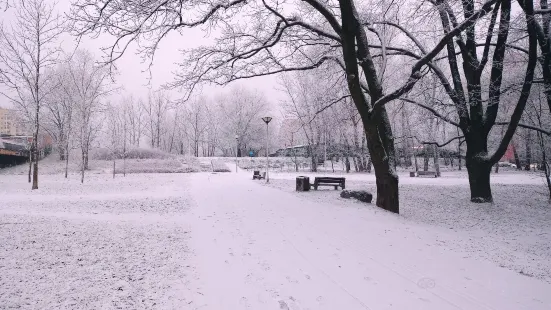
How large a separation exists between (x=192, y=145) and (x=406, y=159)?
45062 mm

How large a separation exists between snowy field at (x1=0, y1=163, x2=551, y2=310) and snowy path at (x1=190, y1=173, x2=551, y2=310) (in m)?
0.02

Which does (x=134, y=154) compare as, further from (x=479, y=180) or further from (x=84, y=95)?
(x=479, y=180)

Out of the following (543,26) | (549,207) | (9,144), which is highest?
(543,26)

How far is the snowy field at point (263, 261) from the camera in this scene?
3.71 metres

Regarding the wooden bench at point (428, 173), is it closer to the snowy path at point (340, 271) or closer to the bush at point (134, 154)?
the snowy path at point (340, 271)

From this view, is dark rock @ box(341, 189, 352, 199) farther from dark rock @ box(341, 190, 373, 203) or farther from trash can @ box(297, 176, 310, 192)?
trash can @ box(297, 176, 310, 192)

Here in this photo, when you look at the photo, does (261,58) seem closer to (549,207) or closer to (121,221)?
(121,221)

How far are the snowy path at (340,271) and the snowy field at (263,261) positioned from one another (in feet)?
0.06

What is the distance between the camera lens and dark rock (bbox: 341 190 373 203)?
11.3m

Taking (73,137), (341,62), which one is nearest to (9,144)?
(73,137)

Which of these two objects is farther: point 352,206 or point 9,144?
point 9,144

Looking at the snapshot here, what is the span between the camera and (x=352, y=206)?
33.4 ft

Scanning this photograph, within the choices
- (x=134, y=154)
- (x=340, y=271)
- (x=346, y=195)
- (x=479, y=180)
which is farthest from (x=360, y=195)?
(x=134, y=154)

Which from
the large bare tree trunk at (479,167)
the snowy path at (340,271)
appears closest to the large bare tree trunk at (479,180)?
the large bare tree trunk at (479,167)
